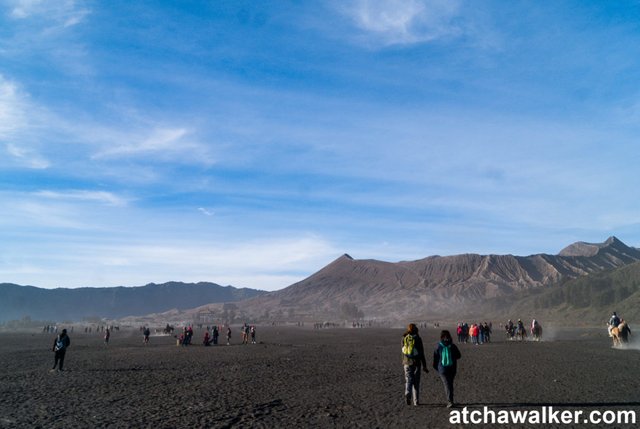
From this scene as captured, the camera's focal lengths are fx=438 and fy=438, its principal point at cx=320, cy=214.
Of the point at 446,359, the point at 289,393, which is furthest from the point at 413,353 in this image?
the point at 289,393

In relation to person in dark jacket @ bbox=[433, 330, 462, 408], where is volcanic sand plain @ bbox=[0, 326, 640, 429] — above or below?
below

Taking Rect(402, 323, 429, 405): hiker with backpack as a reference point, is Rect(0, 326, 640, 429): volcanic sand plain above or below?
below

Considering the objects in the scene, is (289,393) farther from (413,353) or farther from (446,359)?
(446,359)

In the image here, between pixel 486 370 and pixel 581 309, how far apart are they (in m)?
92.6

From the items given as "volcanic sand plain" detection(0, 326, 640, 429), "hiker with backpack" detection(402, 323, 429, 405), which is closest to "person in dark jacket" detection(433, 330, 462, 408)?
"hiker with backpack" detection(402, 323, 429, 405)

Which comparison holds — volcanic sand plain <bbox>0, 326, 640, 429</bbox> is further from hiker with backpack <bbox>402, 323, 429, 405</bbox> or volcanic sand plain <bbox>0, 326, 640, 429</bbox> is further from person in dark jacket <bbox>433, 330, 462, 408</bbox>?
hiker with backpack <bbox>402, 323, 429, 405</bbox>

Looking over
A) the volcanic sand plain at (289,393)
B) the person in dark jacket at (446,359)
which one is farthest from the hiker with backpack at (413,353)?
the volcanic sand plain at (289,393)

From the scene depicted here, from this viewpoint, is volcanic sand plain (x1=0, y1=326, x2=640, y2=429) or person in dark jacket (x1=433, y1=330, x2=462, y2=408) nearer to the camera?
person in dark jacket (x1=433, y1=330, x2=462, y2=408)

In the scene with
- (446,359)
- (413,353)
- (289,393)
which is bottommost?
(289,393)

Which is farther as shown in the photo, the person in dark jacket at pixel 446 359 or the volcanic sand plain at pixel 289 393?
the volcanic sand plain at pixel 289 393

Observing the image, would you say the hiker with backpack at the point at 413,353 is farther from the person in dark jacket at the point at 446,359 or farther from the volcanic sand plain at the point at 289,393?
the volcanic sand plain at the point at 289,393

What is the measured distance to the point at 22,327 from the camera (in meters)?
107

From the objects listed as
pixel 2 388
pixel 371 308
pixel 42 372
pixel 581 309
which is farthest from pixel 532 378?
pixel 371 308

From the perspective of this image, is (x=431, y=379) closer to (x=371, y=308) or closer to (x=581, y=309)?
(x=581, y=309)
